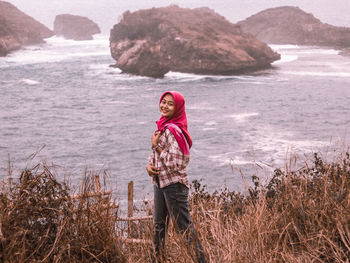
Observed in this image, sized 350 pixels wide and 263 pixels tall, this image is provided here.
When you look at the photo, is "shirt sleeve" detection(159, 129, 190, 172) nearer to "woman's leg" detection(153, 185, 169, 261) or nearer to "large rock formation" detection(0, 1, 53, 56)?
"woman's leg" detection(153, 185, 169, 261)

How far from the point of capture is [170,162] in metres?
3.00

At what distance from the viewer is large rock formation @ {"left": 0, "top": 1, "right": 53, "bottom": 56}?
62.1m

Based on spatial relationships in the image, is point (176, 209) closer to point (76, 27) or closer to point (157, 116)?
point (157, 116)

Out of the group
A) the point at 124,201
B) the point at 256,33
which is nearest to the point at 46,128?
the point at 124,201

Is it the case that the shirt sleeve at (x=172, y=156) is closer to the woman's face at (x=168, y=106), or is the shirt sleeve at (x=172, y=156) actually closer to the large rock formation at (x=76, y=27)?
the woman's face at (x=168, y=106)

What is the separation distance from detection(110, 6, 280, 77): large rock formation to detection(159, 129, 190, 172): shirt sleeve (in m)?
51.4

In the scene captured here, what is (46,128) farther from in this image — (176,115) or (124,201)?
(176,115)

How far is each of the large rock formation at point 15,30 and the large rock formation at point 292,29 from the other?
3804 centimetres

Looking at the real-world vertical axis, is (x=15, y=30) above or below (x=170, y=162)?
above

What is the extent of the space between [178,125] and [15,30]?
236 feet

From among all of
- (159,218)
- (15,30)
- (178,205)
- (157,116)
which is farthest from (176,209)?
(15,30)

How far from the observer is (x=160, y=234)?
3.22 m

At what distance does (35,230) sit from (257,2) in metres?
73.0

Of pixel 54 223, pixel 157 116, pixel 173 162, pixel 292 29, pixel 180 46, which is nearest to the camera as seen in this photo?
pixel 54 223
